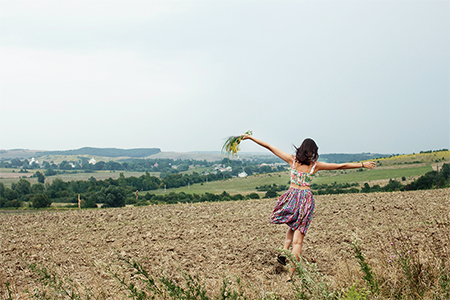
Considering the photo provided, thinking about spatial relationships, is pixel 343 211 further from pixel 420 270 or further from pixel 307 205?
pixel 420 270

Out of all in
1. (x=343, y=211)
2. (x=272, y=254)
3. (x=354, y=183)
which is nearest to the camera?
(x=272, y=254)

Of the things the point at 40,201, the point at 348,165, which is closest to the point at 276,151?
the point at 348,165

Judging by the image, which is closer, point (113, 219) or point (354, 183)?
point (113, 219)

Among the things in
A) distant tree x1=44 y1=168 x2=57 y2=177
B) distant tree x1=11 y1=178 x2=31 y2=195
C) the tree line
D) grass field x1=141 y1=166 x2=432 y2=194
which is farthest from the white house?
distant tree x1=44 y1=168 x2=57 y2=177

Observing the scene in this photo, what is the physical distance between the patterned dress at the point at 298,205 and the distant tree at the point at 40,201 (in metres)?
15.6

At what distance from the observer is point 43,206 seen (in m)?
16.8

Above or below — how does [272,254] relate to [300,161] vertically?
below

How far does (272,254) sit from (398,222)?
Result: 3692 mm

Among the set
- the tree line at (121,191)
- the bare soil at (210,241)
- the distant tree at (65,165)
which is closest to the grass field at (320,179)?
the tree line at (121,191)

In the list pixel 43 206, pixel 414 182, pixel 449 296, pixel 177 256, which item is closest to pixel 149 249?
pixel 177 256

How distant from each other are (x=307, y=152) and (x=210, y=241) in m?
3.35

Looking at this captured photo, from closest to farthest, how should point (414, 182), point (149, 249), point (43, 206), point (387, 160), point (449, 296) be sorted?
point (449, 296), point (149, 249), point (43, 206), point (414, 182), point (387, 160)

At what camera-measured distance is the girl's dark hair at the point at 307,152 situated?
4.65m

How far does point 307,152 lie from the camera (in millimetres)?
4645
